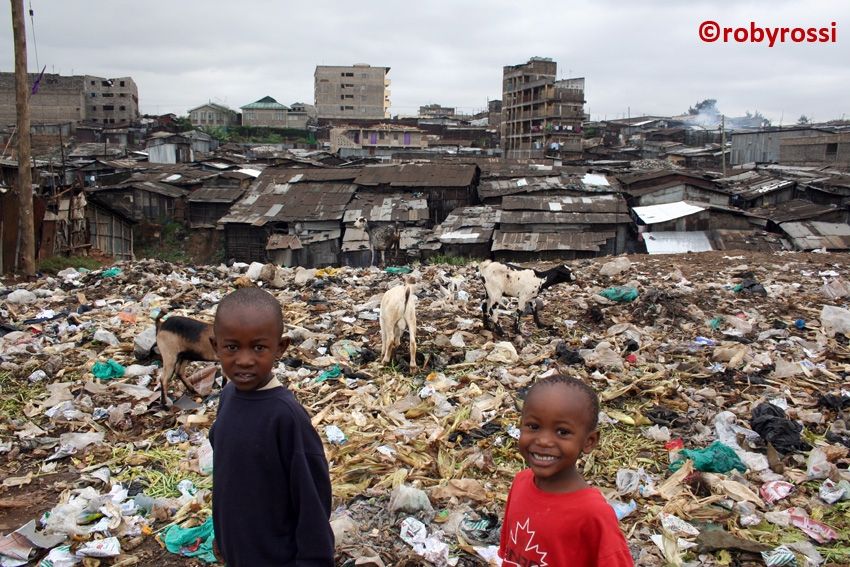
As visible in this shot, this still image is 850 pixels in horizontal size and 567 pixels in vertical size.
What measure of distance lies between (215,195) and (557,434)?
90.2ft

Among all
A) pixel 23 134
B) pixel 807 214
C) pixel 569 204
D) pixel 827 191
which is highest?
pixel 23 134

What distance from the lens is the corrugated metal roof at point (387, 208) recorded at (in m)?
22.9

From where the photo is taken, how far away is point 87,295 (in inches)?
399

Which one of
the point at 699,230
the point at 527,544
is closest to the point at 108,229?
the point at 699,230

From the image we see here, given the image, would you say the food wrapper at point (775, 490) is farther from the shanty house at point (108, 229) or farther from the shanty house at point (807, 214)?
the shanty house at point (807, 214)

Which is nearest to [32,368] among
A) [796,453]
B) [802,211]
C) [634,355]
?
[634,355]

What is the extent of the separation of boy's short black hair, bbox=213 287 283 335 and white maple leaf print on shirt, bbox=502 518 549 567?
105 cm

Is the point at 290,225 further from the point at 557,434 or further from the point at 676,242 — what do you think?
the point at 557,434

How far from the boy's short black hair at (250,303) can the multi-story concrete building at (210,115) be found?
194 ft

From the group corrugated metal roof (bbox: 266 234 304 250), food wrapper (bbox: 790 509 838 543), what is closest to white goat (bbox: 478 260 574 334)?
food wrapper (bbox: 790 509 838 543)

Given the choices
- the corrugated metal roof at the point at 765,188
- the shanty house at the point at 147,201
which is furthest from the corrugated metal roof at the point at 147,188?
the corrugated metal roof at the point at 765,188

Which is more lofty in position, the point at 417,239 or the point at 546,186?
the point at 546,186

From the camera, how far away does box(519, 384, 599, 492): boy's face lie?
193 cm

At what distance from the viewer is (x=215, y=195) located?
27266mm
